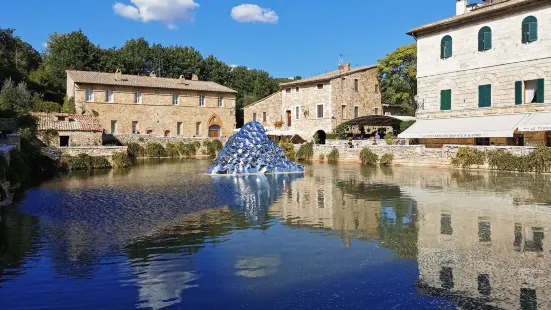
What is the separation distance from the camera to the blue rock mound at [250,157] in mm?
26094

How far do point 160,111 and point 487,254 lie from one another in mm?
44258

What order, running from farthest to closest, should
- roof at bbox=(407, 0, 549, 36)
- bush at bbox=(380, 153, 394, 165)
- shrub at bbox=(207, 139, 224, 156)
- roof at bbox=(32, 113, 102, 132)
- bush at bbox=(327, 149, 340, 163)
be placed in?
shrub at bbox=(207, 139, 224, 156) < bush at bbox=(327, 149, 340, 163) < roof at bbox=(32, 113, 102, 132) < bush at bbox=(380, 153, 394, 165) < roof at bbox=(407, 0, 549, 36)

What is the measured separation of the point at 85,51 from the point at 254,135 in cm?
4248

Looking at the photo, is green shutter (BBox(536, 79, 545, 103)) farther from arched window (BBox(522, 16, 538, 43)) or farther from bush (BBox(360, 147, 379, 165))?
bush (BBox(360, 147, 379, 165))

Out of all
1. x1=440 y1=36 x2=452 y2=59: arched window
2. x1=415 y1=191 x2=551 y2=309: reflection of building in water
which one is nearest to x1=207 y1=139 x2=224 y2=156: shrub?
x1=440 y1=36 x2=452 y2=59: arched window

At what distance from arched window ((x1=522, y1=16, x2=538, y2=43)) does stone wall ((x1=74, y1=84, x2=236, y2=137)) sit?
33.8m

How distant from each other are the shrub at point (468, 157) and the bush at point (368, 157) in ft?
20.6

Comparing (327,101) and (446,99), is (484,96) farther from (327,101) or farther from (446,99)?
(327,101)

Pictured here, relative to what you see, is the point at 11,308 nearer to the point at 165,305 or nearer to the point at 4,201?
the point at 165,305

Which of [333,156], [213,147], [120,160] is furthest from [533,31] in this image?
[213,147]

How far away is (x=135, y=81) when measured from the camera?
4825cm

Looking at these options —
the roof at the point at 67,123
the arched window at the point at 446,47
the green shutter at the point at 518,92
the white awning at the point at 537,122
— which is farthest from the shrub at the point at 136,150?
the white awning at the point at 537,122

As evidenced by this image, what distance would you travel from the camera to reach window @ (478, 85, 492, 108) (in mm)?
29059

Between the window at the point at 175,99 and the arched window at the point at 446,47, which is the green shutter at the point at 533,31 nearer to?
the arched window at the point at 446,47
